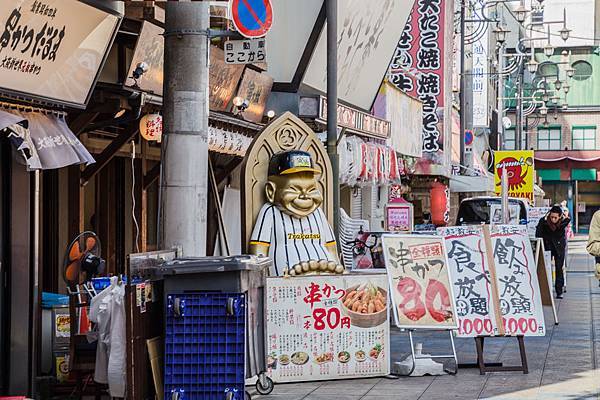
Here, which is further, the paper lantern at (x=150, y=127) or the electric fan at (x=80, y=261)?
the paper lantern at (x=150, y=127)

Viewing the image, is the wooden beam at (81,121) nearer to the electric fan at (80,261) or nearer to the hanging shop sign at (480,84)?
the electric fan at (80,261)

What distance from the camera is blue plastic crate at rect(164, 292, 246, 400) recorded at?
28.5 feet

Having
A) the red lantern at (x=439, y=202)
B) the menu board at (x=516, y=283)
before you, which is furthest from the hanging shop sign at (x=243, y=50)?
the red lantern at (x=439, y=202)

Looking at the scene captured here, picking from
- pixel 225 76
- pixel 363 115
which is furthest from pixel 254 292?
pixel 363 115

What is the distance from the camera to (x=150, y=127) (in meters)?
12.7

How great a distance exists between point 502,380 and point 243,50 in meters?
4.26

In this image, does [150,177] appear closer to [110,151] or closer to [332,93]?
[110,151]

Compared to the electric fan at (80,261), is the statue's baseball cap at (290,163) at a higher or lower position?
higher

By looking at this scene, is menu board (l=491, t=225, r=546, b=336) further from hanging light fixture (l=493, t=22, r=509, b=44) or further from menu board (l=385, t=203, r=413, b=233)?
hanging light fixture (l=493, t=22, r=509, b=44)

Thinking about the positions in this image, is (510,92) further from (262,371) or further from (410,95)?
(262,371)

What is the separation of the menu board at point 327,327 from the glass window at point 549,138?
6708 cm

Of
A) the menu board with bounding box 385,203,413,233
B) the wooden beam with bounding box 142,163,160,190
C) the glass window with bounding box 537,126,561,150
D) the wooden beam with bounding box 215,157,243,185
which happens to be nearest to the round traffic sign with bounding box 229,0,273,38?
the wooden beam with bounding box 142,163,160,190

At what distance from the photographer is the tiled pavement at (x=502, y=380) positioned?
1056cm

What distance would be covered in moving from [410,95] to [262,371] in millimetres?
20242
